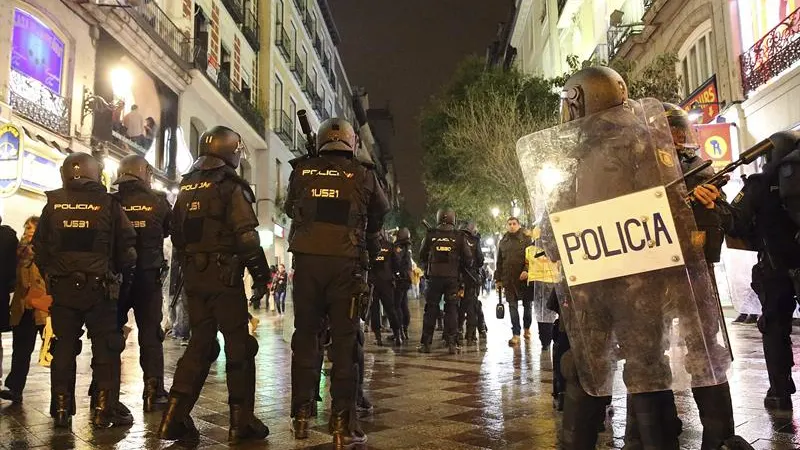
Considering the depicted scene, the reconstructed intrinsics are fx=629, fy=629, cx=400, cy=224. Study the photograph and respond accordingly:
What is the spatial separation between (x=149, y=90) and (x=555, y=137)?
16.2 m

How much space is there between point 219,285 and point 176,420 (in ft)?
2.78

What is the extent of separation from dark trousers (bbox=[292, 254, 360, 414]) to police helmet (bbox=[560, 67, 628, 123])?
176cm

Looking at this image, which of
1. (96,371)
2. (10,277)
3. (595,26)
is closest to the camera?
(96,371)

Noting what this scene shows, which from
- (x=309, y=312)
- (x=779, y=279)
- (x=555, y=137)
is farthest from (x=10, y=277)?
(x=779, y=279)

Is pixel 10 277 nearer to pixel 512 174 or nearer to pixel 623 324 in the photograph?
pixel 623 324

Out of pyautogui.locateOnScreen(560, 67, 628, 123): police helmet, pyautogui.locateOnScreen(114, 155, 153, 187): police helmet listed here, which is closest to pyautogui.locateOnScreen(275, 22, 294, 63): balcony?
pyautogui.locateOnScreen(114, 155, 153, 187): police helmet

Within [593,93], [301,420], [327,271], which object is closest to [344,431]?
[301,420]

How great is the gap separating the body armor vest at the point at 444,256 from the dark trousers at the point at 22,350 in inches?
195

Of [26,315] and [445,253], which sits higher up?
[445,253]

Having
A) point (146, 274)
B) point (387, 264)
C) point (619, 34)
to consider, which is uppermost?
point (619, 34)

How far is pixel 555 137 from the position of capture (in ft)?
8.95

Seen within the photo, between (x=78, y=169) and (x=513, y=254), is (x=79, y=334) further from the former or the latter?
(x=513, y=254)

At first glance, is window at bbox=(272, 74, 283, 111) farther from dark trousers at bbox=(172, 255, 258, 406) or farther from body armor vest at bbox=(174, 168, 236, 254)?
dark trousers at bbox=(172, 255, 258, 406)

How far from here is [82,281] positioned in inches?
175
